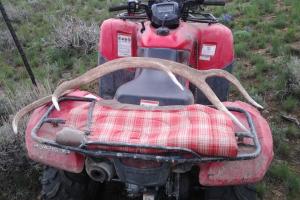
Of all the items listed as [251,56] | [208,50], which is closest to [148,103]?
[208,50]

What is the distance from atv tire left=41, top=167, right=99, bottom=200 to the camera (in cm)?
307

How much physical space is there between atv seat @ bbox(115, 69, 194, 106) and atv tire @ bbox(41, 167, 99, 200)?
601 mm

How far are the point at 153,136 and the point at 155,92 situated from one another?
54 centimetres

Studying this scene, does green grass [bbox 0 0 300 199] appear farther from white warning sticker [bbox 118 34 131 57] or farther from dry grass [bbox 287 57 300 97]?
white warning sticker [bbox 118 34 131 57]

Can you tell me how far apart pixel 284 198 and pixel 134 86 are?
1.83m

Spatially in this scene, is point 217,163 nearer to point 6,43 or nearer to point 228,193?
point 228,193

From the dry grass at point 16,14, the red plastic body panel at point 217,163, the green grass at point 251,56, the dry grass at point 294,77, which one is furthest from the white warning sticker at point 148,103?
the dry grass at point 16,14

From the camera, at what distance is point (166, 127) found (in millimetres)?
2586

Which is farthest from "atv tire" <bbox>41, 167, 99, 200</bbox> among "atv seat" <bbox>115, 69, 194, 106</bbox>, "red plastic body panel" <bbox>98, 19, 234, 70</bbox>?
"red plastic body panel" <bbox>98, 19, 234, 70</bbox>

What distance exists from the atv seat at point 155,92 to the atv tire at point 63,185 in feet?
1.97

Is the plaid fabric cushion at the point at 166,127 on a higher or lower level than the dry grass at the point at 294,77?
higher

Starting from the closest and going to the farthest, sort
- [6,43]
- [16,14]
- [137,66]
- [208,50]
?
[137,66] → [208,50] → [6,43] → [16,14]

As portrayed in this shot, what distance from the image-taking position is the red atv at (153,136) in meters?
2.40

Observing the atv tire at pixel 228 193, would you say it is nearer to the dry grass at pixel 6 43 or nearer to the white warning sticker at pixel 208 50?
the white warning sticker at pixel 208 50
